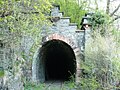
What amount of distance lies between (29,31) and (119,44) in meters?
3.03

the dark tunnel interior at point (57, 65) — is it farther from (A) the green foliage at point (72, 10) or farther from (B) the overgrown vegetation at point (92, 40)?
(B) the overgrown vegetation at point (92, 40)

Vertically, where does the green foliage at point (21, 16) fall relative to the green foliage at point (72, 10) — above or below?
below

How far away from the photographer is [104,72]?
998 centimetres

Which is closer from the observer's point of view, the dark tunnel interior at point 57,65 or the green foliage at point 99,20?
the green foliage at point 99,20

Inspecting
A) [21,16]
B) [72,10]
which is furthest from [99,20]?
[72,10]

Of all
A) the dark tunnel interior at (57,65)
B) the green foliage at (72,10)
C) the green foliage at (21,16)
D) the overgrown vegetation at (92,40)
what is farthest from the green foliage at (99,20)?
the green foliage at (72,10)

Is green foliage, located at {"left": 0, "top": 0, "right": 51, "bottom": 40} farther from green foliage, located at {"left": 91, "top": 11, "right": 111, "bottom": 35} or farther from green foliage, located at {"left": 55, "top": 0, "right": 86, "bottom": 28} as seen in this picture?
green foliage, located at {"left": 55, "top": 0, "right": 86, "bottom": 28}

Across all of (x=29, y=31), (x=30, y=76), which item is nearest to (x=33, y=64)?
(x=30, y=76)

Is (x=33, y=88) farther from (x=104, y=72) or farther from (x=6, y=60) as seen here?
(x=104, y=72)

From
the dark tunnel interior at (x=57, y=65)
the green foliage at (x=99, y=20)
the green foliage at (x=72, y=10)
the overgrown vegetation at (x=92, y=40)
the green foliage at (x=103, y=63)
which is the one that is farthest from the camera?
the green foliage at (x=72, y=10)

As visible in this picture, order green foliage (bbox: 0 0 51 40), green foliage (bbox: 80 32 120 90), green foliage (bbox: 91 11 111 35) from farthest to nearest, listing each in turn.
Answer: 1. green foliage (bbox: 91 11 111 35)
2. green foliage (bbox: 80 32 120 90)
3. green foliage (bbox: 0 0 51 40)

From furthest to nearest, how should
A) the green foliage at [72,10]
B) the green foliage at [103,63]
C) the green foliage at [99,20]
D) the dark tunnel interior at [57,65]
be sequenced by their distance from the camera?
the green foliage at [72,10], the dark tunnel interior at [57,65], the green foliage at [99,20], the green foliage at [103,63]

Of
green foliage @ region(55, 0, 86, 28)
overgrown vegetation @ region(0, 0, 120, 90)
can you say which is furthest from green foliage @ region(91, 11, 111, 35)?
green foliage @ region(55, 0, 86, 28)

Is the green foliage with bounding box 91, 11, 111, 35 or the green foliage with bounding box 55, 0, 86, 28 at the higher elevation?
the green foliage with bounding box 55, 0, 86, 28
